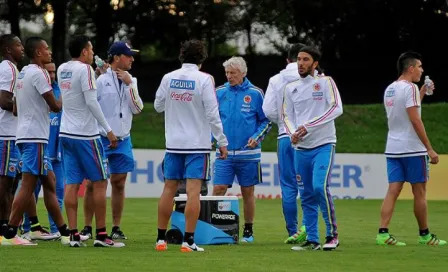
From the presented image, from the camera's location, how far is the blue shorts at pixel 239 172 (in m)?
14.6

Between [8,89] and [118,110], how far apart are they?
58.7 inches

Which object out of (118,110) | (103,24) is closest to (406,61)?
(118,110)

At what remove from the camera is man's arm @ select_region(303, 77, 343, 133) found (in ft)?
41.4

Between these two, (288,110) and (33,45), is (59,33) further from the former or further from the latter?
(288,110)

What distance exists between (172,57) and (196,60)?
26389 mm

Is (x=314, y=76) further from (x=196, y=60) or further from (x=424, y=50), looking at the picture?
(x=424, y=50)

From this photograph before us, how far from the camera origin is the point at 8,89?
1323 centimetres

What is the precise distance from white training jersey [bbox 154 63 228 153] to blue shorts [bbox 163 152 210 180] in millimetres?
74

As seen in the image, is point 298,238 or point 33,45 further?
point 298,238

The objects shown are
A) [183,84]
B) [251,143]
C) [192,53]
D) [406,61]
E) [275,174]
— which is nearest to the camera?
[183,84]

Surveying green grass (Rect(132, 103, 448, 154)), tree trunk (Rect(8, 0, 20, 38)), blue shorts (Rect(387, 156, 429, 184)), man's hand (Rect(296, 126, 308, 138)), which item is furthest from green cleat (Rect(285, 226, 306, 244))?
tree trunk (Rect(8, 0, 20, 38))

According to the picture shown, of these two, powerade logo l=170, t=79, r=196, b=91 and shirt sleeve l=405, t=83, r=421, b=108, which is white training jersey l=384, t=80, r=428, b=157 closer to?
shirt sleeve l=405, t=83, r=421, b=108

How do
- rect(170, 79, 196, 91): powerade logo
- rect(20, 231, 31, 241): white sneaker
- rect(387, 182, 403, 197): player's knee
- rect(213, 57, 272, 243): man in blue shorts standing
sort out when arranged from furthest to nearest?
rect(213, 57, 272, 243): man in blue shorts standing, rect(387, 182, 403, 197): player's knee, rect(20, 231, 31, 241): white sneaker, rect(170, 79, 196, 91): powerade logo

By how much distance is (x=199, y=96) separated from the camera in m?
12.4
